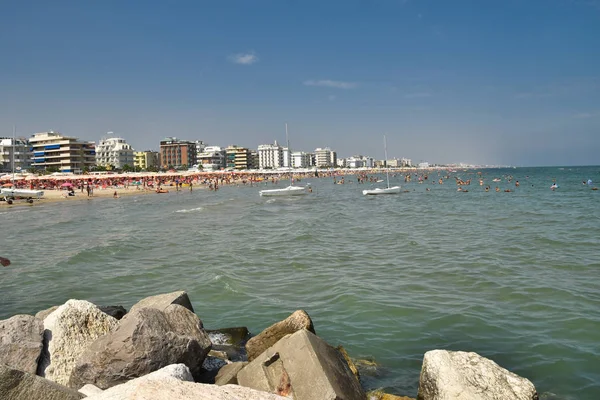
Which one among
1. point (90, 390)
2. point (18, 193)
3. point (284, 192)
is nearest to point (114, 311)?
point (90, 390)

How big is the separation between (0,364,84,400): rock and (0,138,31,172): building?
144995 millimetres

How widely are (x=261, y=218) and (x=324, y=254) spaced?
16.6m

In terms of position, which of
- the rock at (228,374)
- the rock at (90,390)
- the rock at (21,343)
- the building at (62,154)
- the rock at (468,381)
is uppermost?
the building at (62,154)

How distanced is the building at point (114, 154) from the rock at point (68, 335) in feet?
547

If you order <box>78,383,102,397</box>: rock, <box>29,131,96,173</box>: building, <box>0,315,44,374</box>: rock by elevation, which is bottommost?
<box>78,383,102,397</box>: rock

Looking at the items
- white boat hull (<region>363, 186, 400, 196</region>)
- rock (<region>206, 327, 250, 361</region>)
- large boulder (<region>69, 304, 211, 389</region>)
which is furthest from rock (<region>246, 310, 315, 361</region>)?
white boat hull (<region>363, 186, 400, 196</region>)

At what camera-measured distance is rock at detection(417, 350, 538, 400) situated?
5504 mm

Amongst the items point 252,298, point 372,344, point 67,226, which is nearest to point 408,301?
point 372,344

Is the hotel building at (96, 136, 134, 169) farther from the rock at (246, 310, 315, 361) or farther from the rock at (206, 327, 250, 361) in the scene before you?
the rock at (246, 310, 315, 361)

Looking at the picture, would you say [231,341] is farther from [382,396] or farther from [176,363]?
[382,396]

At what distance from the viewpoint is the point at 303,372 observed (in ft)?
17.3

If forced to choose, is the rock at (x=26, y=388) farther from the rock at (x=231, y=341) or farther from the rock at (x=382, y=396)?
the rock at (x=382, y=396)

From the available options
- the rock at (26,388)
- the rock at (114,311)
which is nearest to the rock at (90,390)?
the rock at (26,388)

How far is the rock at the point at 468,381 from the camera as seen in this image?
5.50 m
